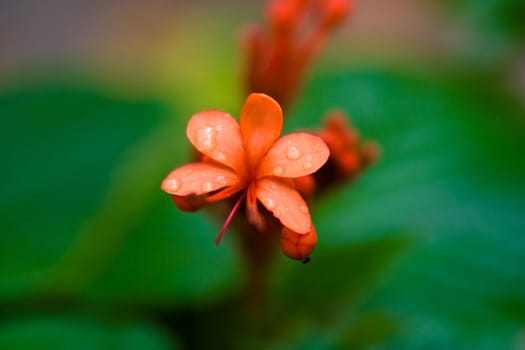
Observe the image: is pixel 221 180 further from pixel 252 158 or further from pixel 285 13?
pixel 285 13

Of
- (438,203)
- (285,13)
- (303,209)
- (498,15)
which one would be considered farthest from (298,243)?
(498,15)

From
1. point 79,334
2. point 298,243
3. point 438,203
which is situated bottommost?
point 79,334

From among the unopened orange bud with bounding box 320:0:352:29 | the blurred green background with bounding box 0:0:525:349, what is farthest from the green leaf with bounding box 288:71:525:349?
the unopened orange bud with bounding box 320:0:352:29

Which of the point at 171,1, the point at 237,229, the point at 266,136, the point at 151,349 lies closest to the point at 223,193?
the point at 266,136

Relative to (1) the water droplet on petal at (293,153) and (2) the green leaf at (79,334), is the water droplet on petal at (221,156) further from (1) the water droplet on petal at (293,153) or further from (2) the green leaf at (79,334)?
(2) the green leaf at (79,334)

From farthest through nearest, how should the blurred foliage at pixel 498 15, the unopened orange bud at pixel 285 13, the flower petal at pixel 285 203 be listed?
the blurred foliage at pixel 498 15, the unopened orange bud at pixel 285 13, the flower petal at pixel 285 203

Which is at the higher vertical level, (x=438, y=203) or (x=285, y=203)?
(x=285, y=203)

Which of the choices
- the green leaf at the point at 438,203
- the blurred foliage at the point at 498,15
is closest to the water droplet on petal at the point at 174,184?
the green leaf at the point at 438,203
